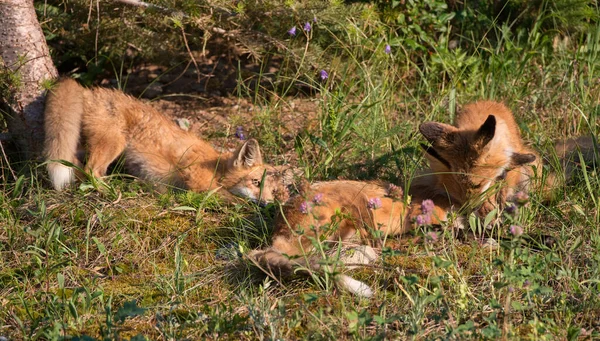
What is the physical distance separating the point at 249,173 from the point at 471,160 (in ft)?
7.16

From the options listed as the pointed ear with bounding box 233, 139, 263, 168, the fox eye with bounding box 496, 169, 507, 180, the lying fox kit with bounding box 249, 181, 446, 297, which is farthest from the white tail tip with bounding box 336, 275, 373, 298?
the pointed ear with bounding box 233, 139, 263, 168

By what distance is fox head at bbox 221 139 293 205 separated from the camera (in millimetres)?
6055

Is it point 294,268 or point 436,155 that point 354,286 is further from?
point 436,155

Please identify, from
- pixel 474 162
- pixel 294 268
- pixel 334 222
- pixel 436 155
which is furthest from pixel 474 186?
pixel 294 268

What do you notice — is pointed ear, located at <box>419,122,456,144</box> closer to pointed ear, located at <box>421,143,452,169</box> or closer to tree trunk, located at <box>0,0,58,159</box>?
pointed ear, located at <box>421,143,452,169</box>

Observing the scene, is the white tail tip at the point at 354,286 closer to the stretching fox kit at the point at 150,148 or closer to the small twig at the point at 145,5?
the stretching fox kit at the point at 150,148

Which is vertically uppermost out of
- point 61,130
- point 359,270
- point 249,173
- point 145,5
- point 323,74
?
point 145,5

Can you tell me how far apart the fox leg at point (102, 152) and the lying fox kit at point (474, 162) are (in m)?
2.79

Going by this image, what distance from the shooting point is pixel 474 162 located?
4.80 metres

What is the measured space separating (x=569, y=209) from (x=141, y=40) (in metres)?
4.09

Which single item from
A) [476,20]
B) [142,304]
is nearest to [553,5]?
[476,20]

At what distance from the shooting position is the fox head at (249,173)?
19.9 feet

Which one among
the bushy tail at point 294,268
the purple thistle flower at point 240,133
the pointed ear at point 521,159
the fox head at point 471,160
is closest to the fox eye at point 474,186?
the fox head at point 471,160

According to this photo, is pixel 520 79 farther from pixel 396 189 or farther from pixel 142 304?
pixel 142 304
